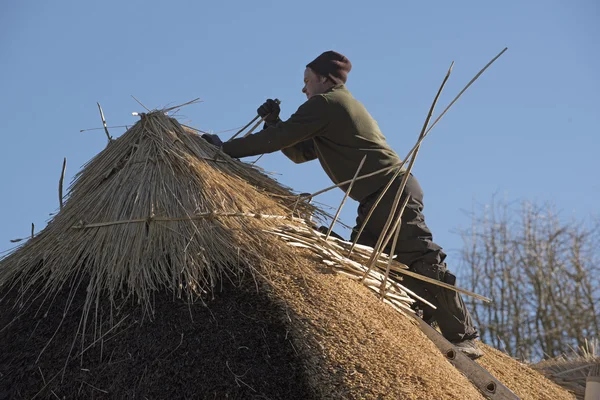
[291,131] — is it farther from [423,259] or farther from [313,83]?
[423,259]

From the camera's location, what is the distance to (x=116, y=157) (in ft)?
15.5

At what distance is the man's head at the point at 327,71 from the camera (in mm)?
5129

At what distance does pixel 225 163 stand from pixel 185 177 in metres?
0.40

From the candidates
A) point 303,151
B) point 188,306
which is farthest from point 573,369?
point 188,306

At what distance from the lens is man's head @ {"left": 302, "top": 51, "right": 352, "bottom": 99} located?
513cm

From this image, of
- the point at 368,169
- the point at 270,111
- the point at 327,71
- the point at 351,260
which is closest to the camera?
the point at 351,260

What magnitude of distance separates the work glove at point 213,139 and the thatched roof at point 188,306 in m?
0.22

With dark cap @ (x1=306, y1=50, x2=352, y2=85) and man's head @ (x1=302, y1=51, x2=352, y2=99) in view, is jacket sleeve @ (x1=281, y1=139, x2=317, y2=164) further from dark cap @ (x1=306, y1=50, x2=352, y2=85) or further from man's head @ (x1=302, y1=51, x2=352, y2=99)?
dark cap @ (x1=306, y1=50, x2=352, y2=85)

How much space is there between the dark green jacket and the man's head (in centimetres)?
20

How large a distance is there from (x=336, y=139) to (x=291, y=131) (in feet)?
0.89

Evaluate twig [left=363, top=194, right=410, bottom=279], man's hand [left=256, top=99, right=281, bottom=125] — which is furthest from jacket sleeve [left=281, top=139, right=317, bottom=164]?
twig [left=363, top=194, right=410, bottom=279]

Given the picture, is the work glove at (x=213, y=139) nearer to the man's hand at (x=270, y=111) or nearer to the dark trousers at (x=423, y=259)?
the man's hand at (x=270, y=111)

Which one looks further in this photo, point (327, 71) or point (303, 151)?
point (303, 151)

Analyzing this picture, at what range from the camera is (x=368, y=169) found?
481cm
